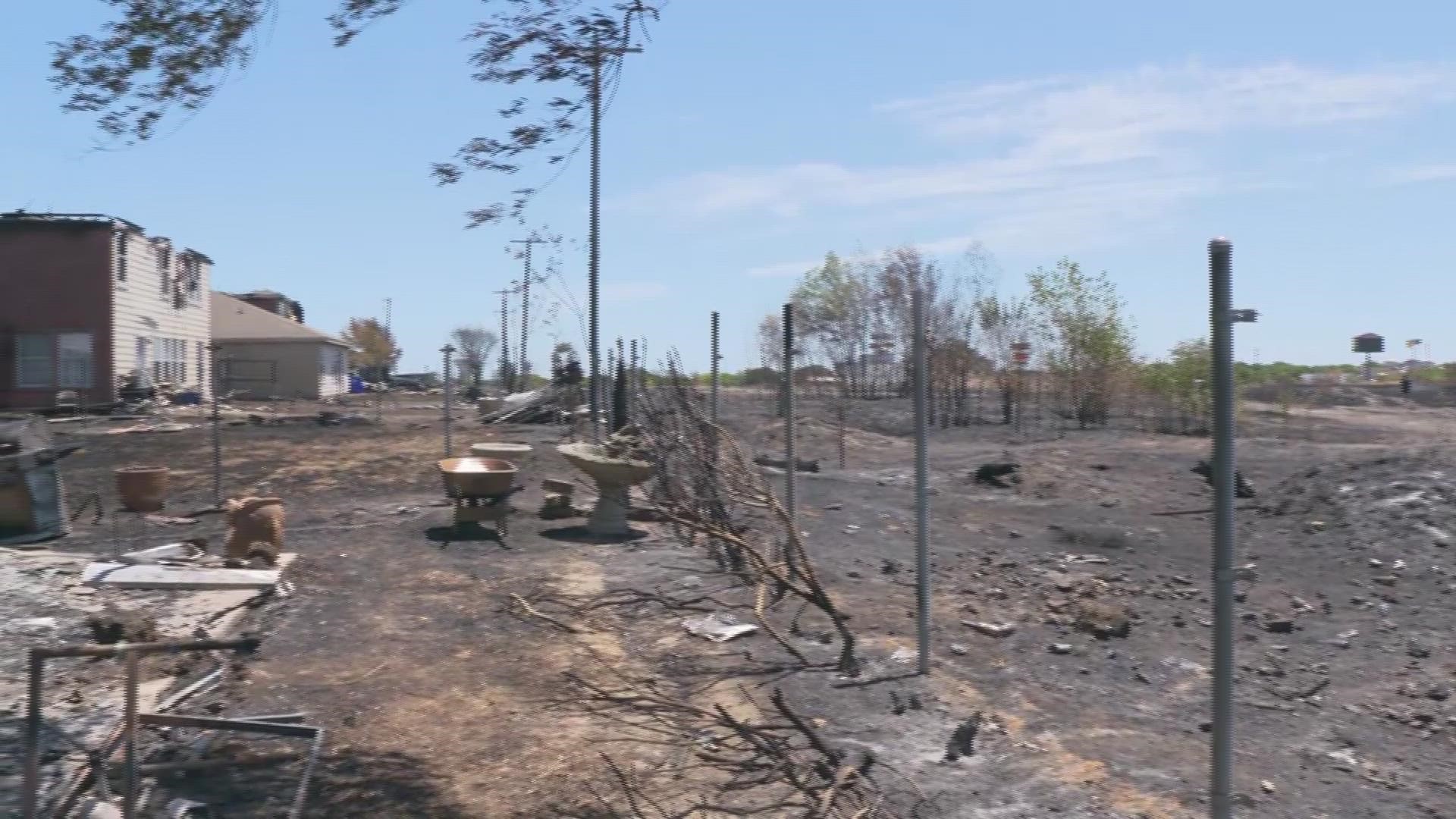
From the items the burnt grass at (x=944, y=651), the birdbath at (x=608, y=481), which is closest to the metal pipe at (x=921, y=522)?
the burnt grass at (x=944, y=651)

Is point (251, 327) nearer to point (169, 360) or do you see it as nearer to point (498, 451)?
point (169, 360)

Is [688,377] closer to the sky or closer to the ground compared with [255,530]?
closer to the sky

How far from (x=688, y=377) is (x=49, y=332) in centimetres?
3071

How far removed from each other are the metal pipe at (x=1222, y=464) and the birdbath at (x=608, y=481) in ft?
30.9

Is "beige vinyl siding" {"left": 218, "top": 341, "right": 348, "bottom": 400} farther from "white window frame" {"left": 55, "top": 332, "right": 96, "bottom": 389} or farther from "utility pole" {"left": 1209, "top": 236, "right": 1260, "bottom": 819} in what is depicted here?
"utility pole" {"left": 1209, "top": 236, "right": 1260, "bottom": 819}

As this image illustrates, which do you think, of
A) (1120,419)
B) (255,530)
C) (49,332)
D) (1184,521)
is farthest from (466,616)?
(49,332)

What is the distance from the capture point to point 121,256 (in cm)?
3609

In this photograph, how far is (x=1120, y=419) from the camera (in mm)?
34000

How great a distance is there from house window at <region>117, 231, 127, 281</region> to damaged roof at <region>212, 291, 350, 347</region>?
590 inches

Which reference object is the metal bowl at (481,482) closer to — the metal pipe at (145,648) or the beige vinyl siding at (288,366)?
the metal pipe at (145,648)

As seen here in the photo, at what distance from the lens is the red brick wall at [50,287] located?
3481 cm

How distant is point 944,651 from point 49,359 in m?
33.4

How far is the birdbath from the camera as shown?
43.7ft

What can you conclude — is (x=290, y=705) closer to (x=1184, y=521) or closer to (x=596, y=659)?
(x=596, y=659)
